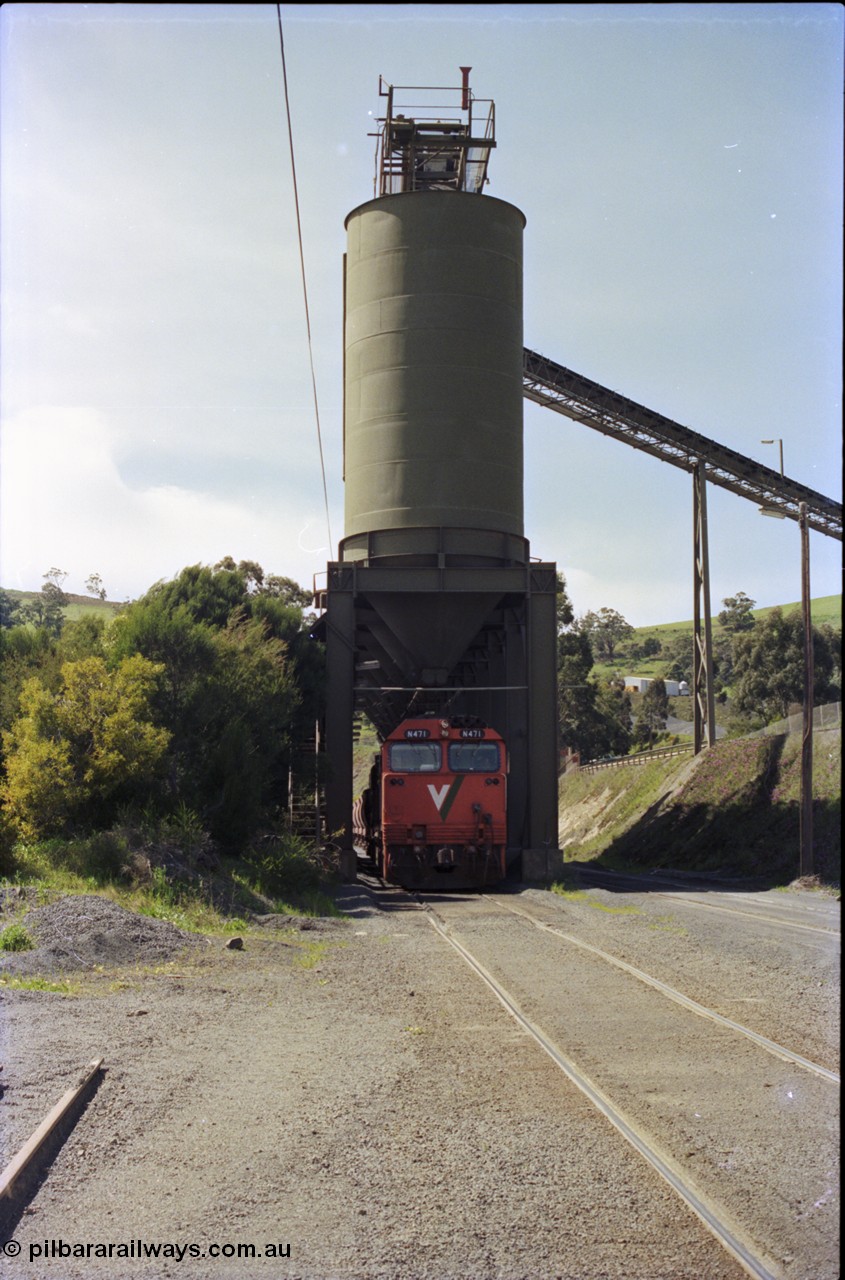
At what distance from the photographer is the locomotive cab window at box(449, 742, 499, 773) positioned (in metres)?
24.3

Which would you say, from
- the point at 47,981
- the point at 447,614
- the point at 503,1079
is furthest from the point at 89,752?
the point at 503,1079

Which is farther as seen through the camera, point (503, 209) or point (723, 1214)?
point (503, 209)

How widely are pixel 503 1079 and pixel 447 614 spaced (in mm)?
20805

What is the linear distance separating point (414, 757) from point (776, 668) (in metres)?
43.3

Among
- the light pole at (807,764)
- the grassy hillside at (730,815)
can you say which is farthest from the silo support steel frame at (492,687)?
the grassy hillside at (730,815)

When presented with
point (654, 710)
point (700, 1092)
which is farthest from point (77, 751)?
point (654, 710)

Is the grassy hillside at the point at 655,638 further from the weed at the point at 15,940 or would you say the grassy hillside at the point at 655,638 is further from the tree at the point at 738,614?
the weed at the point at 15,940

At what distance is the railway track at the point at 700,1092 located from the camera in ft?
17.3

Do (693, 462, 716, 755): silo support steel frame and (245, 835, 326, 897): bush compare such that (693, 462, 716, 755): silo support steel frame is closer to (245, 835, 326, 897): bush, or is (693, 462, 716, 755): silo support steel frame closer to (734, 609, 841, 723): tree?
(245, 835, 326, 897): bush

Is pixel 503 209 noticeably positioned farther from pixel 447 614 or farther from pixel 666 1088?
pixel 666 1088

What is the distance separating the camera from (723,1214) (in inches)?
207

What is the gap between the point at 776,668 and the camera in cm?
6266

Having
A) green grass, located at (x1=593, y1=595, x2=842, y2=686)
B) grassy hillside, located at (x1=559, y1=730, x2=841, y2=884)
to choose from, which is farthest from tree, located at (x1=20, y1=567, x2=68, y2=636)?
green grass, located at (x1=593, y1=595, x2=842, y2=686)

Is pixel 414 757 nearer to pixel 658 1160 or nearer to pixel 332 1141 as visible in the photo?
pixel 332 1141
